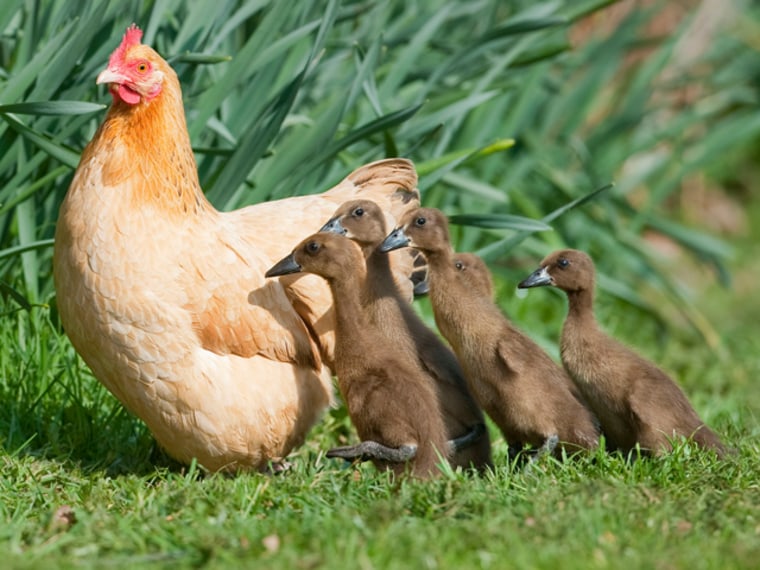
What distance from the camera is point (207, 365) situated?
157 inches

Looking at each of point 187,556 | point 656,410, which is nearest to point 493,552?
point 187,556

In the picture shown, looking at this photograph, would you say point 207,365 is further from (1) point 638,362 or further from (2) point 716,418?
(2) point 716,418

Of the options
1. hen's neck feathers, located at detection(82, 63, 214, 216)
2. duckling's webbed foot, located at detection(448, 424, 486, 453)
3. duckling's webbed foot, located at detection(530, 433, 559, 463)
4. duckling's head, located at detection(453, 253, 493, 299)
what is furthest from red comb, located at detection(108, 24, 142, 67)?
duckling's webbed foot, located at detection(530, 433, 559, 463)

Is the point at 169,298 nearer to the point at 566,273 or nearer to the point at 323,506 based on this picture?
the point at 323,506

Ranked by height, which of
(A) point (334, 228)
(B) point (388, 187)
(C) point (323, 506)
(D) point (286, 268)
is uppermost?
(B) point (388, 187)

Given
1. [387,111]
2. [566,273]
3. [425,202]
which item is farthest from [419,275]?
[425,202]

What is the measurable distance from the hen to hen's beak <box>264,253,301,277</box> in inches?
3.6

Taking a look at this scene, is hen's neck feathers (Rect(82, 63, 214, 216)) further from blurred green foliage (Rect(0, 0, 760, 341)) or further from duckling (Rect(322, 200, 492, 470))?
duckling (Rect(322, 200, 492, 470))

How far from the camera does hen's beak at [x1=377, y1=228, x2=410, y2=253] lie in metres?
4.25

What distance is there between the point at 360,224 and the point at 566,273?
778mm

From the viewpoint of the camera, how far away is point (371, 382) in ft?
13.3

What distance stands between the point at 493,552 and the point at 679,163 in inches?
219

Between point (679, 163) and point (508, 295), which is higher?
point (679, 163)

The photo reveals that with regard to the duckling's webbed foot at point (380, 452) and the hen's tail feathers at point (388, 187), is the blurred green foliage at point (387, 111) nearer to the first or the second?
the hen's tail feathers at point (388, 187)
